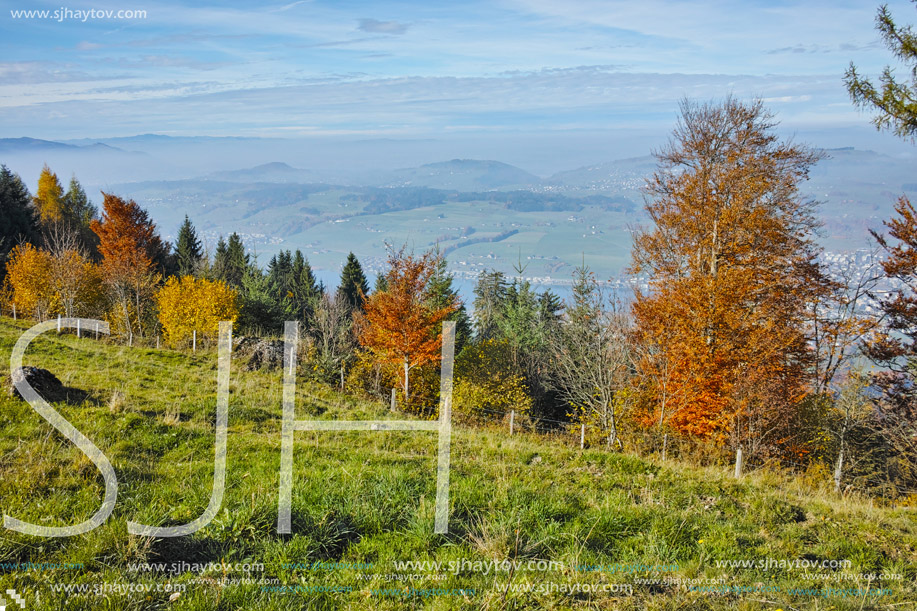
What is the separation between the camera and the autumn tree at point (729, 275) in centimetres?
1580

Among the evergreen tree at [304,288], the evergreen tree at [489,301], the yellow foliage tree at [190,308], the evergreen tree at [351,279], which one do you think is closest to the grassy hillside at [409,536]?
the yellow foliage tree at [190,308]

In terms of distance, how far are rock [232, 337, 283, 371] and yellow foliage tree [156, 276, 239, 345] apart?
11747 millimetres

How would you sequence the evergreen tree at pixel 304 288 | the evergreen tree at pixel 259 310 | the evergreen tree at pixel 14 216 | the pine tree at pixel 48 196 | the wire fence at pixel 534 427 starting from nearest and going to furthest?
the wire fence at pixel 534 427 → the evergreen tree at pixel 259 310 → the evergreen tree at pixel 14 216 → the evergreen tree at pixel 304 288 → the pine tree at pixel 48 196

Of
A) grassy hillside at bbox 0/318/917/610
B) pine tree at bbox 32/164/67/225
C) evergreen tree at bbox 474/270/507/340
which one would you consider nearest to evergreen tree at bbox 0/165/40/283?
pine tree at bbox 32/164/67/225

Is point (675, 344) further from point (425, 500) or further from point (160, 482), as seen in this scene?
point (160, 482)

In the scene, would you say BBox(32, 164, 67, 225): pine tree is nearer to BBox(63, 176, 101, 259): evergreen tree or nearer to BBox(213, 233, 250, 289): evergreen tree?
BBox(63, 176, 101, 259): evergreen tree

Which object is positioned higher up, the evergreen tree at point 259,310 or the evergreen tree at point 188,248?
the evergreen tree at point 188,248

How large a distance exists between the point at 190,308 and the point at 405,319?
16.9m

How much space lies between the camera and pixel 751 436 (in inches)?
593

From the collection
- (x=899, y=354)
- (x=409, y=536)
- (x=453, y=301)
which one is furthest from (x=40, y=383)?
(x=453, y=301)

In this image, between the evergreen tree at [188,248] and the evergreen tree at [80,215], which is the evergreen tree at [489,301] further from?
the evergreen tree at [80,215]

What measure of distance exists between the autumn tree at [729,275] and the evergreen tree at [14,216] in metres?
52.8

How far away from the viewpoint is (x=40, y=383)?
29.9 feet

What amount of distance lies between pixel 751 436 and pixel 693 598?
13.1 metres
